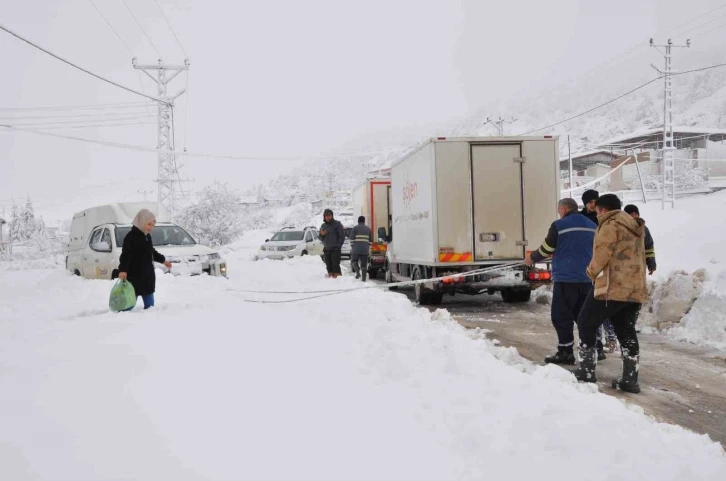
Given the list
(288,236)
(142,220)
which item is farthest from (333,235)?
(288,236)

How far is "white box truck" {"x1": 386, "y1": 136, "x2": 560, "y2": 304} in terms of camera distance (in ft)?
32.5

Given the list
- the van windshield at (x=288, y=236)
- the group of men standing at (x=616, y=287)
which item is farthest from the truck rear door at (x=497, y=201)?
the van windshield at (x=288, y=236)

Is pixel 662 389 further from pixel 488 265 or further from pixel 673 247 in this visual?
pixel 673 247

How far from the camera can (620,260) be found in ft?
17.0

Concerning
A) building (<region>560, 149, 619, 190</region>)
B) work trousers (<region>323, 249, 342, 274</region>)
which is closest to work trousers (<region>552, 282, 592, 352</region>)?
work trousers (<region>323, 249, 342, 274</region>)

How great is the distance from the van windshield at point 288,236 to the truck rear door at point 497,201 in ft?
50.8

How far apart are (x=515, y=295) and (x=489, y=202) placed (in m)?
2.48

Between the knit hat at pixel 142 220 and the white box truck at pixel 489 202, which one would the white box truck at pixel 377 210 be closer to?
the white box truck at pixel 489 202

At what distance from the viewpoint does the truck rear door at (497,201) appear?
32.8 ft

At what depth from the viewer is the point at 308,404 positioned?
3795 mm

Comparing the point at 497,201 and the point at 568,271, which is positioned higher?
the point at 497,201

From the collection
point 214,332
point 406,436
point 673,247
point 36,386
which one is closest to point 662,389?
point 406,436

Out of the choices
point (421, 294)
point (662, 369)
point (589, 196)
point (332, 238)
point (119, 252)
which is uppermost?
point (589, 196)

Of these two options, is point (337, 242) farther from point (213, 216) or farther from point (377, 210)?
point (213, 216)
